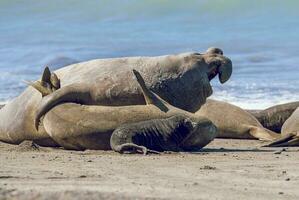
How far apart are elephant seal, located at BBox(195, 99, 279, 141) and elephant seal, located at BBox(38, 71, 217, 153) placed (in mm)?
2387

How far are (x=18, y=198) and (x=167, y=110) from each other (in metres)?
4.12

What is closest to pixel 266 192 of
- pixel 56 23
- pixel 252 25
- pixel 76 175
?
pixel 76 175

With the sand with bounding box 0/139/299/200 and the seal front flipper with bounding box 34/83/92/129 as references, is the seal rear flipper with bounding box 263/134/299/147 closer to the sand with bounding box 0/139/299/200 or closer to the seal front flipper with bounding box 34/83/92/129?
the sand with bounding box 0/139/299/200

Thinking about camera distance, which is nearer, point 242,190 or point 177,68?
point 242,190

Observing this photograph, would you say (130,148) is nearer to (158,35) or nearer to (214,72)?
(214,72)

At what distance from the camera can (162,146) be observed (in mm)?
8484

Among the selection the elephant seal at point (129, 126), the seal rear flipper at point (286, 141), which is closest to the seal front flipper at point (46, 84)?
the elephant seal at point (129, 126)

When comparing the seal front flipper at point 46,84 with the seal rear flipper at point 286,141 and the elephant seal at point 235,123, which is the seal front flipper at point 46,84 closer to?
the seal rear flipper at point 286,141

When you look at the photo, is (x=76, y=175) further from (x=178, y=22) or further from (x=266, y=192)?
(x=178, y=22)

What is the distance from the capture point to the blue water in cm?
1939

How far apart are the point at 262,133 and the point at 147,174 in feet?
16.1

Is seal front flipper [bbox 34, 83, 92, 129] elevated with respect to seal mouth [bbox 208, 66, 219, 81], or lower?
Answer: lower

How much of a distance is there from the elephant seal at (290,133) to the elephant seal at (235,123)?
0.68ft

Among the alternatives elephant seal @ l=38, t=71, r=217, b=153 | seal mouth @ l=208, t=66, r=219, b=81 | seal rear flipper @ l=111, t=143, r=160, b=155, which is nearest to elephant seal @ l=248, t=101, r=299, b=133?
seal mouth @ l=208, t=66, r=219, b=81
